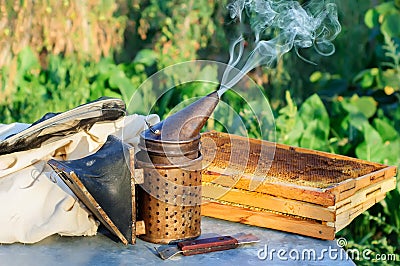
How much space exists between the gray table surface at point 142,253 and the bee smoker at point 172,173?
92 millimetres

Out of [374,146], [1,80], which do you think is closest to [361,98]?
[374,146]

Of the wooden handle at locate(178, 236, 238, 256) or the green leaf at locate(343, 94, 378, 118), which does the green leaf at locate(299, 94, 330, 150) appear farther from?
the wooden handle at locate(178, 236, 238, 256)

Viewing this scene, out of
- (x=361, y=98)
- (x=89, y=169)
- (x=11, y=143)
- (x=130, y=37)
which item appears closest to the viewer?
(x=89, y=169)

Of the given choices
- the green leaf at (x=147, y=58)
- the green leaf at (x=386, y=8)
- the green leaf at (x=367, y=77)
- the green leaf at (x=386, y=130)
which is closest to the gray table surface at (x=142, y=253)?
the green leaf at (x=386, y=130)

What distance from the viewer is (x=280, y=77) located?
521cm

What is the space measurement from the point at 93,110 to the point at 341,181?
95 centimetres

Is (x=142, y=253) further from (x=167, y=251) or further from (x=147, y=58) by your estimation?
(x=147, y=58)

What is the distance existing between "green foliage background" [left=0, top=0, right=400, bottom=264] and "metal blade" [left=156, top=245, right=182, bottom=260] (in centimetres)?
161

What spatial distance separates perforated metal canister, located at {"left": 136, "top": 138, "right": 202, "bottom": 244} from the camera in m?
2.34

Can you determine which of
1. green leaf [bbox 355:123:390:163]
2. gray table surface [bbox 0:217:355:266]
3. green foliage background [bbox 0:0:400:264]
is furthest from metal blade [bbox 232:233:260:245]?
green leaf [bbox 355:123:390:163]

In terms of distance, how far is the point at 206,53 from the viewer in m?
5.55

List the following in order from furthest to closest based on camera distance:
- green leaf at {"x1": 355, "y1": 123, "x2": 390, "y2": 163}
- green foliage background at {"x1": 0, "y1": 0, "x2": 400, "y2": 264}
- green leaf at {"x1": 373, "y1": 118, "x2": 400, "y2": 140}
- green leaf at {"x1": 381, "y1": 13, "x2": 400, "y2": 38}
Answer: green leaf at {"x1": 381, "y1": 13, "x2": 400, "y2": 38} → green leaf at {"x1": 373, "y1": 118, "x2": 400, "y2": 140} → green foliage background at {"x1": 0, "y1": 0, "x2": 400, "y2": 264} → green leaf at {"x1": 355, "y1": 123, "x2": 390, "y2": 163}

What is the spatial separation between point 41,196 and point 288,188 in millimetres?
875

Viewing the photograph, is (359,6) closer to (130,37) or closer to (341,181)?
(130,37)
